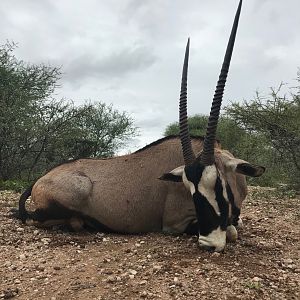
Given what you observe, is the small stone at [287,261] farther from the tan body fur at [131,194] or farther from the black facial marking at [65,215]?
the black facial marking at [65,215]

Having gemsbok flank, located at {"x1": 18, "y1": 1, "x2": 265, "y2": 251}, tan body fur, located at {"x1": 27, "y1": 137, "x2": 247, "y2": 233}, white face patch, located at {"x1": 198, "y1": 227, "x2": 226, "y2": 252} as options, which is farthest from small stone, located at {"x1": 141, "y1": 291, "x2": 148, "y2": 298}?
tan body fur, located at {"x1": 27, "y1": 137, "x2": 247, "y2": 233}

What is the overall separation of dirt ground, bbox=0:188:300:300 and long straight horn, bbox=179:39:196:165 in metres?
0.97

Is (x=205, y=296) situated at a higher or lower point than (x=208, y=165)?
lower

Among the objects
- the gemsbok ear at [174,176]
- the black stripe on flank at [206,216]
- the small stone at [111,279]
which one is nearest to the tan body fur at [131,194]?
the gemsbok ear at [174,176]

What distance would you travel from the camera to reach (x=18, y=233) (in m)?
6.26

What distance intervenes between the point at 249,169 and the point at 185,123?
0.92 meters

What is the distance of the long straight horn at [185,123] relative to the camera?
568 centimetres

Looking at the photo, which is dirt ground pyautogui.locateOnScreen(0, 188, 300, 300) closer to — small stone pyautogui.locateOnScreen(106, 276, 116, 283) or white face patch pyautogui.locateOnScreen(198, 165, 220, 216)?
small stone pyautogui.locateOnScreen(106, 276, 116, 283)

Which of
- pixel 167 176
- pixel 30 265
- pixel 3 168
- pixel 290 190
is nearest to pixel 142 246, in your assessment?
pixel 167 176

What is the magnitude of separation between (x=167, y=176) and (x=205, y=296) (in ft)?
6.75

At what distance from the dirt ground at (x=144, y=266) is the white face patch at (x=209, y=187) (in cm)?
51

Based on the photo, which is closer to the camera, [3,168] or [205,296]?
[205,296]

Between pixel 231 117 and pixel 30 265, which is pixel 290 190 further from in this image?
pixel 30 265

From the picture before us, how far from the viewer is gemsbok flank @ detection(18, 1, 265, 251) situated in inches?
227
